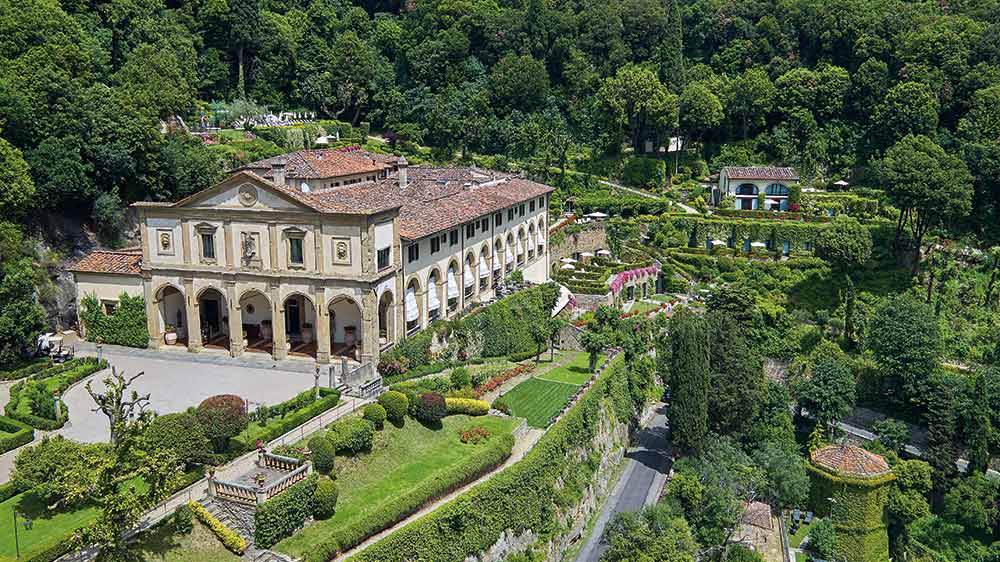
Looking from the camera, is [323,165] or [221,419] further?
[323,165]

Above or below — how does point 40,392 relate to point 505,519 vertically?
above

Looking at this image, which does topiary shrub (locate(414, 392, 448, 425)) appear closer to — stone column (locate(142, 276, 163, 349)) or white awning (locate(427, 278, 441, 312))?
white awning (locate(427, 278, 441, 312))

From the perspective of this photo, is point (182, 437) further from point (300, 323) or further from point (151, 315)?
point (151, 315)

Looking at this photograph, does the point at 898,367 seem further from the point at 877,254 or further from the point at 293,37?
the point at 293,37

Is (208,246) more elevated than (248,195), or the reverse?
(248,195)

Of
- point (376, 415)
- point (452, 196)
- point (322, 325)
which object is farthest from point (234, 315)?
point (452, 196)

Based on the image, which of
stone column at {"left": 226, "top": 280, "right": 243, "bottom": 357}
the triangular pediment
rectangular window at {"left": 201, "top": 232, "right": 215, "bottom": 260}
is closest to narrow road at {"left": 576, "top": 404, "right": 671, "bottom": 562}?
stone column at {"left": 226, "top": 280, "right": 243, "bottom": 357}

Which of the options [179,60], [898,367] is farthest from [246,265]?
[179,60]
